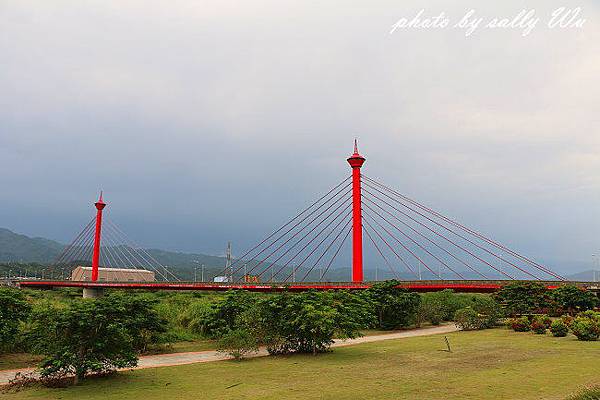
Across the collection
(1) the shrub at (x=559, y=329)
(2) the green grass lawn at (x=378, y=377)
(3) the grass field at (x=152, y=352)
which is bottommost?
(3) the grass field at (x=152, y=352)

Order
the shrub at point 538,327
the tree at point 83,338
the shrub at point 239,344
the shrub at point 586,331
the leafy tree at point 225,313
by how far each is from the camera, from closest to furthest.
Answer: the tree at point 83,338 → the shrub at point 239,344 → the shrub at point 586,331 → the shrub at point 538,327 → the leafy tree at point 225,313

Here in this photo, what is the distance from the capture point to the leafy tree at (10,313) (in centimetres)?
2275

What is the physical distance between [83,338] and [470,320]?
94.2ft

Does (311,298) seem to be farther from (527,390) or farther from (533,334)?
(533,334)

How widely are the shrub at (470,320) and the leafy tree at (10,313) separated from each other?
28849mm

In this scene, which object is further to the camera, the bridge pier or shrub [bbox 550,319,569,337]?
the bridge pier

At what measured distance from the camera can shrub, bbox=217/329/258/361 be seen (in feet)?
78.5

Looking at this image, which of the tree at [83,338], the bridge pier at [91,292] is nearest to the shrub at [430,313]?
the tree at [83,338]

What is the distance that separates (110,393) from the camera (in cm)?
1638

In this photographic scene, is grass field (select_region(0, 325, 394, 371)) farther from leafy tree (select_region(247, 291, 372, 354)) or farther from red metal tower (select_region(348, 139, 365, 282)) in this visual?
red metal tower (select_region(348, 139, 365, 282))

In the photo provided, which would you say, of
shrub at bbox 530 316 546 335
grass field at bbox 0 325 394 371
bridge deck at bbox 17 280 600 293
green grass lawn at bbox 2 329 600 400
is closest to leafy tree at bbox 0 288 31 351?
grass field at bbox 0 325 394 371

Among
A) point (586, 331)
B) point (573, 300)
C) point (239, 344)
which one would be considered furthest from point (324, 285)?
point (239, 344)

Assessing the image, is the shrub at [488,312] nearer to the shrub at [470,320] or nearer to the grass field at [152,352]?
the shrub at [470,320]

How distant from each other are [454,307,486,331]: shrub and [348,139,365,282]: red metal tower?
2205cm
